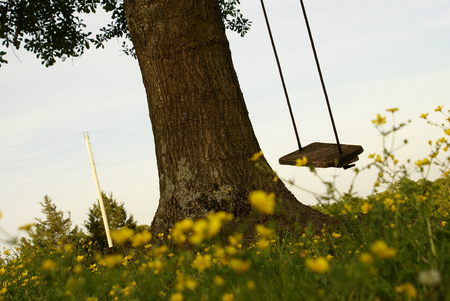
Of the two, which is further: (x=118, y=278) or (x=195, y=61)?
(x=195, y=61)

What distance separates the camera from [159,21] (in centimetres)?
463

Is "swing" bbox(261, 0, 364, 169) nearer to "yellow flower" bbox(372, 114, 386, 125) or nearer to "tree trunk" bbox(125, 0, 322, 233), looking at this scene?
"tree trunk" bbox(125, 0, 322, 233)

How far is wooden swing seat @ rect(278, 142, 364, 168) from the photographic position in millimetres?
3381

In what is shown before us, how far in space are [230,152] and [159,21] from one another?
1.84 meters

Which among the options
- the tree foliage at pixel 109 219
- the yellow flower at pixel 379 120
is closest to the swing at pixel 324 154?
the yellow flower at pixel 379 120

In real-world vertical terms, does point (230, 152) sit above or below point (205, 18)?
below

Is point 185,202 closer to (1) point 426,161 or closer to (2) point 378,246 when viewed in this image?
(1) point 426,161

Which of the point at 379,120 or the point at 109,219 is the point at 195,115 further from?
the point at 109,219

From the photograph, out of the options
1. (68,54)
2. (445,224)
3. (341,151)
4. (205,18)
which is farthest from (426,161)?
(68,54)

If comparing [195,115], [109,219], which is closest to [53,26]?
[195,115]

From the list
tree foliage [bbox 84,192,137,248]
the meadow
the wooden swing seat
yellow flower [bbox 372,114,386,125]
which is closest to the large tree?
the wooden swing seat

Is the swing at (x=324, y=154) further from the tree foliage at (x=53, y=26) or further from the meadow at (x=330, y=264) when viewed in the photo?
the tree foliage at (x=53, y=26)

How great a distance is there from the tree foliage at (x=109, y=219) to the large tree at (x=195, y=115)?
58.6ft

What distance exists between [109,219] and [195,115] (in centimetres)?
2167
